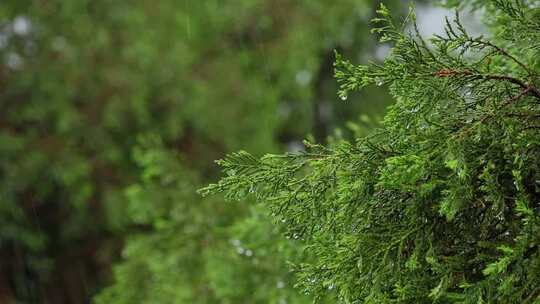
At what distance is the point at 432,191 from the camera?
219cm

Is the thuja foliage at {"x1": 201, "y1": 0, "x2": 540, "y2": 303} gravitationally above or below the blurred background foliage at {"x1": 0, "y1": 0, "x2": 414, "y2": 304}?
below

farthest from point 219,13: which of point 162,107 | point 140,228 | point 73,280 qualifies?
point 73,280

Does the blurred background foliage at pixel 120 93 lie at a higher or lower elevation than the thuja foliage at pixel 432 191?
higher

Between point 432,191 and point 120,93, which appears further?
point 120,93

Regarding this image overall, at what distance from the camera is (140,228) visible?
36.9 ft

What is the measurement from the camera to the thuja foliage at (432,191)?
2.07 metres

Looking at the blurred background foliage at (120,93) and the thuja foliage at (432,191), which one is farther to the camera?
the blurred background foliage at (120,93)

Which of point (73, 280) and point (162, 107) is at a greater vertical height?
point (162, 107)

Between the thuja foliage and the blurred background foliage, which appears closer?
the thuja foliage

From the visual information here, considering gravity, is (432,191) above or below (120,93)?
Answer: below

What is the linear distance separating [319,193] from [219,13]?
819 centimetres

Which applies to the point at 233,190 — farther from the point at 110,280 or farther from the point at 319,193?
the point at 110,280

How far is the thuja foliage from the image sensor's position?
6.79 feet

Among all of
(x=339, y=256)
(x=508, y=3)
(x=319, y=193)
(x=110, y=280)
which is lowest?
(x=339, y=256)
